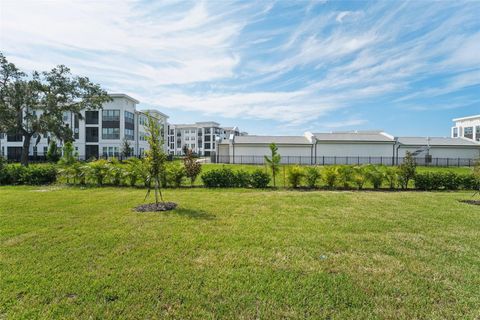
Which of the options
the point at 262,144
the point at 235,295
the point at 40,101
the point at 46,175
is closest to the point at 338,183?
the point at 235,295

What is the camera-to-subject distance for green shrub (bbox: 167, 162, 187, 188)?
483 inches

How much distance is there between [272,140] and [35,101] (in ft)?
86.6

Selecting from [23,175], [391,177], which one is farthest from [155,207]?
[391,177]

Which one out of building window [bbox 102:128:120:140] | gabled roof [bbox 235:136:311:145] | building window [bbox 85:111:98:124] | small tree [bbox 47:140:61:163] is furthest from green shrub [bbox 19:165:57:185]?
building window [bbox 85:111:98:124]

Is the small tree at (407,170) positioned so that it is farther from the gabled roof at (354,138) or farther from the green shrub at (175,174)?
the gabled roof at (354,138)

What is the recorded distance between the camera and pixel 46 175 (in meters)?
A: 13.0

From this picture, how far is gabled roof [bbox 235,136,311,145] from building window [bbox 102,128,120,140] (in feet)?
66.2

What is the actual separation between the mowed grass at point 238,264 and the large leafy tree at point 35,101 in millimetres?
22411

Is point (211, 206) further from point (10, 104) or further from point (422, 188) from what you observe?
point (10, 104)

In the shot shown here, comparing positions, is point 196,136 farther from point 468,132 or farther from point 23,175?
point 468,132

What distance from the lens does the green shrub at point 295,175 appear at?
479 inches

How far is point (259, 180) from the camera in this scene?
12.2 metres

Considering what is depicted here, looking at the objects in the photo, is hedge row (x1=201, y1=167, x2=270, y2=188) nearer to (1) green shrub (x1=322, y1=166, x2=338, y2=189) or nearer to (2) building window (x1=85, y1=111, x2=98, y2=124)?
(1) green shrub (x1=322, y1=166, x2=338, y2=189)

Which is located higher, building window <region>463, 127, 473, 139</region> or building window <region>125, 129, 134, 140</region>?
building window <region>463, 127, 473, 139</region>
